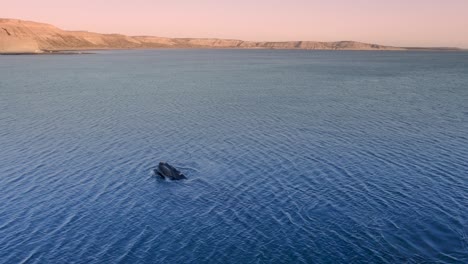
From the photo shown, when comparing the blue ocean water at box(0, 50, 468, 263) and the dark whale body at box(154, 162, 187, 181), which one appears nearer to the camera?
the blue ocean water at box(0, 50, 468, 263)

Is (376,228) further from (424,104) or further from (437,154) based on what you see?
(424,104)

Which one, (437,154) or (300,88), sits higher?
(437,154)

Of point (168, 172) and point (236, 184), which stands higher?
point (168, 172)

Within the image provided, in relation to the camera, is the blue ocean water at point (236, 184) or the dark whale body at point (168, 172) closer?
the blue ocean water at point (236, 184)

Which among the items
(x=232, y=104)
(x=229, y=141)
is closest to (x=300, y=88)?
(x=232, y=104)
